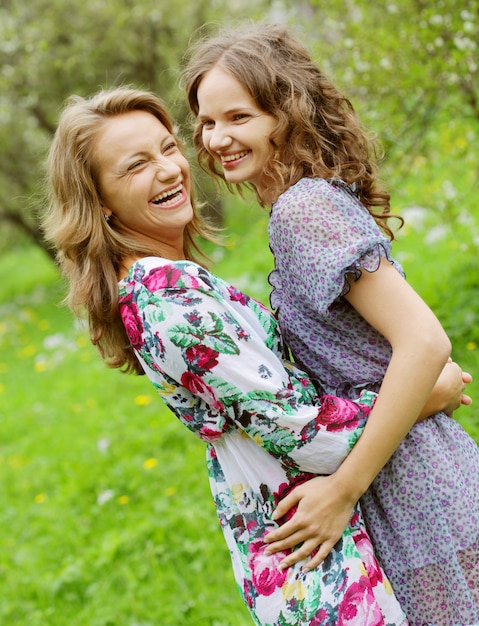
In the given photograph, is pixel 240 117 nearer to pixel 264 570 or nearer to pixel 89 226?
pixel 89 226

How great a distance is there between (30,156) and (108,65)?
226 centimetres

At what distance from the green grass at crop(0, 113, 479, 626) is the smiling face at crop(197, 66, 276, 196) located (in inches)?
30.1

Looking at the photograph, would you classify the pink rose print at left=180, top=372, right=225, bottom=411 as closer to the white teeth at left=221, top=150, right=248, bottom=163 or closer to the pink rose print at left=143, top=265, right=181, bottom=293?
the pink rose print at left=143, top=265, right=181, bottom=293

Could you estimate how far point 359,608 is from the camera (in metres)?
1.77

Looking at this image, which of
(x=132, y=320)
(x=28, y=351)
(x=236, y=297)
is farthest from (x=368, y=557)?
(x=28, y=351)

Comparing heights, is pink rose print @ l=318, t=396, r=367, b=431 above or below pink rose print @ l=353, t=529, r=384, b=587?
above

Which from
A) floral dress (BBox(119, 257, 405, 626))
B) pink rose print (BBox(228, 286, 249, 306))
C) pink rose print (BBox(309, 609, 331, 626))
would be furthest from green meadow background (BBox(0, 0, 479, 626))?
pink rose print (BBox(309, 609, 331, 626))

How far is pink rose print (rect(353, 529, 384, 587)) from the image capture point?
181 centimetres

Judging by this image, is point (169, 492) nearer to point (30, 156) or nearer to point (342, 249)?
point (342, 249)

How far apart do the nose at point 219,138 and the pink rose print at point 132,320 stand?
47 cm

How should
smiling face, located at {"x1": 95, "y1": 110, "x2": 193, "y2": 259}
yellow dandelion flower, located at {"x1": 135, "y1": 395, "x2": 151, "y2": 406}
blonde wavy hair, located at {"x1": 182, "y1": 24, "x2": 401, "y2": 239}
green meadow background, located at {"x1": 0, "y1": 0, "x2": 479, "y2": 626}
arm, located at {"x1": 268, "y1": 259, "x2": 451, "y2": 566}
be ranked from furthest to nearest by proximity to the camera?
yellow dandelion flower, located at {"x1": 135, "y1": 395, "x2": 151, "y2": 406} → green meadow background, located at {"x1": 0, "y1": 0, "x2": 479, "y2": 626} → smiling face, located at {"x1": 95, "y1": 110, "x2": 193, "y2": 259} → blonde wavy hair, located at {"x1": 182, "y1": 24, "x2": 401, "y2": 239} → arm, located at {"x1": 268, "y1": 259, "x2": 451, "y2": 566}

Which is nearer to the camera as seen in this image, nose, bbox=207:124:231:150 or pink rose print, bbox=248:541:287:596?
pink rose print, bbox=248:541:287:596

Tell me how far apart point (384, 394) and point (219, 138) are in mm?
Result: 798

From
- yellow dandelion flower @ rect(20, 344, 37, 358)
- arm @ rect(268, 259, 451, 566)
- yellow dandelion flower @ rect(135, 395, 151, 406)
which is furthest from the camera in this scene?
→ yellow dandelion flower @ rect(20, 344, 37, 358)
